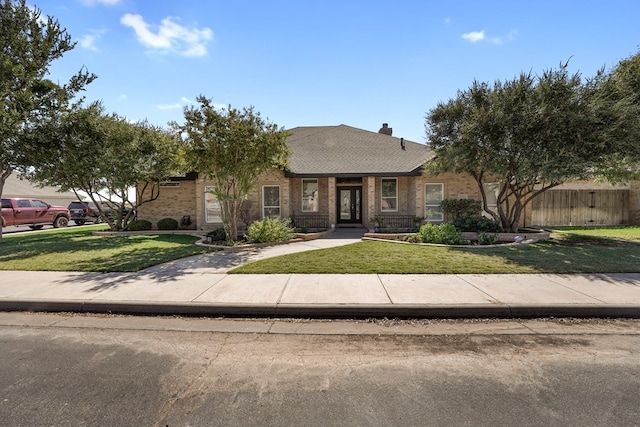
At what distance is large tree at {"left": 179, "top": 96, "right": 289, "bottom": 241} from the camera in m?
10.5

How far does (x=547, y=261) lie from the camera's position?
796 centimetres

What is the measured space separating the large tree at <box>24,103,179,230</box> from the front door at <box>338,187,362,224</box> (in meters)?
8.68

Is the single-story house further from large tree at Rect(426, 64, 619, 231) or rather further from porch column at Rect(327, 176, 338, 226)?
large tree at Rect(426, 64, 619, 231)

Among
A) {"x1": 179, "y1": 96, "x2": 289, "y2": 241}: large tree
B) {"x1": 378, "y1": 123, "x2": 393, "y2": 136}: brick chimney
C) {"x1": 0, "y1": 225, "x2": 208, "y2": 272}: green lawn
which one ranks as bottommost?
{"x1": 0, "y1": 225, "x2": 208, "y2": 272}: green lawn

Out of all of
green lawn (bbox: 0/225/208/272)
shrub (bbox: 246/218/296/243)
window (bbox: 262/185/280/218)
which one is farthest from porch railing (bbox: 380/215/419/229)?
green lawn (bbox: 0/225/208/272)

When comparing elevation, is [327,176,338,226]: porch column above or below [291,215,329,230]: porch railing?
above

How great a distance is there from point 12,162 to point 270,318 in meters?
13.8

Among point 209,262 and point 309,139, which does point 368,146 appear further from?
point 209,262

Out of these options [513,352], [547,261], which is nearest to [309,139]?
[547,261]

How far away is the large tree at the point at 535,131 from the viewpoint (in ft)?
32.0

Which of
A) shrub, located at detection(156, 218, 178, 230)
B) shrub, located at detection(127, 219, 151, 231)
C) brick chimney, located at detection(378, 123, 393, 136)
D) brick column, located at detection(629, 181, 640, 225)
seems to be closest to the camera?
shrub, located at detection(127, 219, 151, 231)

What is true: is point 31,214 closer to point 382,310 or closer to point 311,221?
point 311,221

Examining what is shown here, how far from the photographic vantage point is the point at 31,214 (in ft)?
64.2

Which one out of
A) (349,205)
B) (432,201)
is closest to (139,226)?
(349,205)
